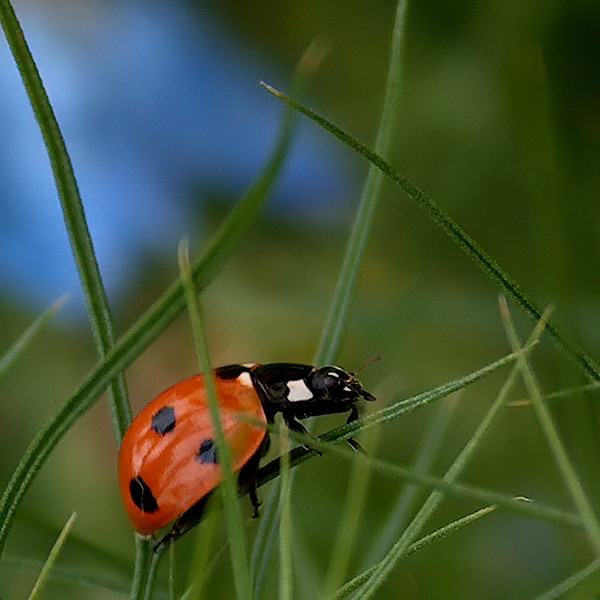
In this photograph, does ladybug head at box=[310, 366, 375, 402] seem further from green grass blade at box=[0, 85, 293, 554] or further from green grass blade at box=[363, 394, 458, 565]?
green grass blade at box=[0, 85, 293, 554]

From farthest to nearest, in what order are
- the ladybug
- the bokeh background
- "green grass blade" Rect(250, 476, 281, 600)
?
the bokeh background → the ladybug → "green grass blade" Rect(250, 476, 281, 600)

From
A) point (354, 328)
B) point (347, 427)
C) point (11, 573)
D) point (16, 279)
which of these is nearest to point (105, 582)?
point (347, 427)

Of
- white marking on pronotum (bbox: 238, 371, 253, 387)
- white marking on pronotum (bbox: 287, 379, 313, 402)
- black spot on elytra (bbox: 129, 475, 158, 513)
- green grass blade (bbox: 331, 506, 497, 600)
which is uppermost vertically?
white marking on pronotum (bbox: 238, 371, 253, 387)

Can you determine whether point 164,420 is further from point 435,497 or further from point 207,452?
point 435,497

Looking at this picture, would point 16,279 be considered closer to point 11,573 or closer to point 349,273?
point 11,573

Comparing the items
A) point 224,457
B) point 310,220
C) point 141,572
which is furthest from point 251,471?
point 310,220

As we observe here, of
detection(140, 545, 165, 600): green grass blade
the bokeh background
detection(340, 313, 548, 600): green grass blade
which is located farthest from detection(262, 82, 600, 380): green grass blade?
the bokeh background
